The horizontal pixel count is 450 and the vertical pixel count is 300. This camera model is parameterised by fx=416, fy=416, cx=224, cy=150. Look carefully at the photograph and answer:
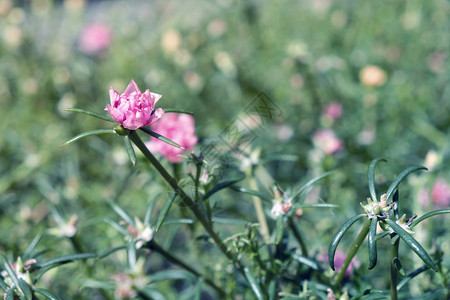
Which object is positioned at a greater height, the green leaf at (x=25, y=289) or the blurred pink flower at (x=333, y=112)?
the blurred pink flower at (x=333, y=112)

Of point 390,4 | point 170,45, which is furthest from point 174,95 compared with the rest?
point 390,4

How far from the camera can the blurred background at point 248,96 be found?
1523mm

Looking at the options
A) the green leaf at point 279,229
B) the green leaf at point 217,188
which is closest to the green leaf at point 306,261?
the green leaf at point 279,229

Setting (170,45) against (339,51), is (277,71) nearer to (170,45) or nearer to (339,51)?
(339,51)

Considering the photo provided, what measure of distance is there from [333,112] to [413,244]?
1305 mm

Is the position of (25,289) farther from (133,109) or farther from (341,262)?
(341,262)

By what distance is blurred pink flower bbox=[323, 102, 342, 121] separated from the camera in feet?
6.03

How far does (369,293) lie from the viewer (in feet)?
2.52

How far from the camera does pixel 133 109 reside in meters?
0.65

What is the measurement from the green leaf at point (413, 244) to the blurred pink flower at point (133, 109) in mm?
405

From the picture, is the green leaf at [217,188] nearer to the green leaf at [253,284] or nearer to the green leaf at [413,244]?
the green leaf at [253,284]

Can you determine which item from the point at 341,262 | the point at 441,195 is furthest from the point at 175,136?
the point at 441,195

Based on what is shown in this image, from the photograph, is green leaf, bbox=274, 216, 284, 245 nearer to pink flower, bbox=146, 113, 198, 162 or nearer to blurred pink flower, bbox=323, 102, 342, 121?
pink flower, bbox=146, 113, 198, 162

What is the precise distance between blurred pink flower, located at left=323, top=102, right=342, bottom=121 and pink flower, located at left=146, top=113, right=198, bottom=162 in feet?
2.99
